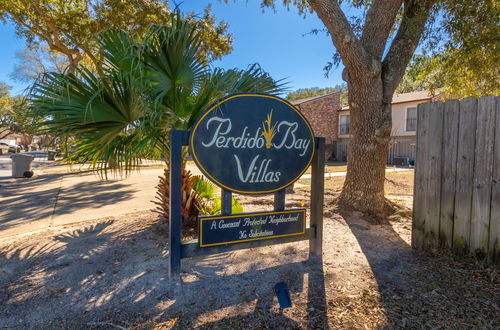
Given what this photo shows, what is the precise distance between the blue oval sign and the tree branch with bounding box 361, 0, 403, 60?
276 centimetres

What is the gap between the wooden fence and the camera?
2.89 metres

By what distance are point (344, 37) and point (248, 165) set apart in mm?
3001

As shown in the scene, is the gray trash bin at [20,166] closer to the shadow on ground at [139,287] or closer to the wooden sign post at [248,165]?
the shadow on ground at [139,287]

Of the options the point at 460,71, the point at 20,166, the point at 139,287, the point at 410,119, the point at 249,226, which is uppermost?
the point at 410,119

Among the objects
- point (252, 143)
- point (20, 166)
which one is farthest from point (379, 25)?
point (20, 166)

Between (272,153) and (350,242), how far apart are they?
73.7 inches

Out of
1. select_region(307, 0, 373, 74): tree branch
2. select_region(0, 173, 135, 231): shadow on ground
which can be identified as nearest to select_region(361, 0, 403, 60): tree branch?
select_region(307, 0, 373, 74): tree branch

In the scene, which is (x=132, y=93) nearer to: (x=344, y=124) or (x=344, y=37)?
(x=344, y=37)

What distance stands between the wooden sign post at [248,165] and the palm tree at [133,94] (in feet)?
2.13

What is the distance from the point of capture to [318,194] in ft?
10.8

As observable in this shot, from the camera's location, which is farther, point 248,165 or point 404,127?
point 404,127

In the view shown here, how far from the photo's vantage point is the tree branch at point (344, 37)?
4438 mm

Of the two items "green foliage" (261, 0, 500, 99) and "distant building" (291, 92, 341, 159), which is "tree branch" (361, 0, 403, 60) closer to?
"green foliage" (261, 0, 500, 99)

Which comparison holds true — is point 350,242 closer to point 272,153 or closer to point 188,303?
point 272,153
